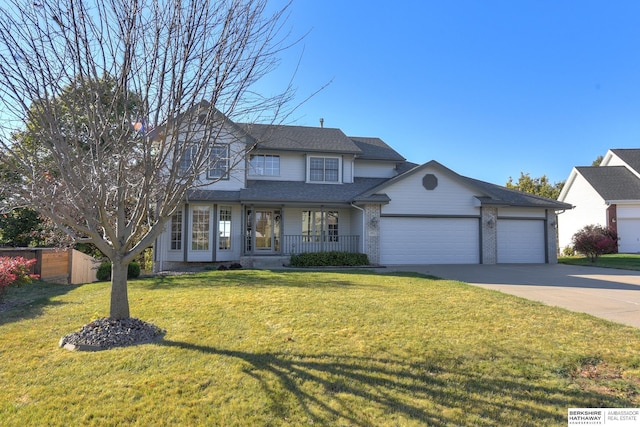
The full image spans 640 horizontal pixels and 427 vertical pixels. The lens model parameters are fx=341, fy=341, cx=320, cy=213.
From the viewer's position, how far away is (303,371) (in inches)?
156

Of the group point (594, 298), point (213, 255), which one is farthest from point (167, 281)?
point (594, 298)

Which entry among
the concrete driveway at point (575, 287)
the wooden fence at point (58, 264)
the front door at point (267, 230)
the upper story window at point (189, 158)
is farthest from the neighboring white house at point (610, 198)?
the wooden fence at point (58, 264)

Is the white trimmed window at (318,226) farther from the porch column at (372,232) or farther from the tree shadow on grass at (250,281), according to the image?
the tree shadow on grass at (250,281)

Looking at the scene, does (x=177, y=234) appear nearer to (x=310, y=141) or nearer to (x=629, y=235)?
(x=310, y=141)

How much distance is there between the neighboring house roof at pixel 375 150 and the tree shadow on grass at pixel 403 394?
15.4 metres

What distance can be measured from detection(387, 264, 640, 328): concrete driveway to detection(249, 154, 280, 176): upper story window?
9267mm

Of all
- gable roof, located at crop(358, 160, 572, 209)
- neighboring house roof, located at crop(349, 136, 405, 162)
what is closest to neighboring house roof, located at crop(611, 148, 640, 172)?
Result: gable roof, located at crop(358, 160, 572, 209)

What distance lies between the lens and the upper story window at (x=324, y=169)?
17.7 meters

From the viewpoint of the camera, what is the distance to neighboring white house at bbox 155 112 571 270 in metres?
15.5

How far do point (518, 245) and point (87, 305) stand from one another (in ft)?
58.4

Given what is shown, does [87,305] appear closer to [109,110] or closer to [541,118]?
[109,110]

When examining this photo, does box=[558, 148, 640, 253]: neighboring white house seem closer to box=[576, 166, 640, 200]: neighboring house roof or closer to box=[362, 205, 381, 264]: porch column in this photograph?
box=[576, 166, 640, 200]: neighboring house roof

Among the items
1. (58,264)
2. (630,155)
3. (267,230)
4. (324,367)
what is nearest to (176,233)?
(267,230)

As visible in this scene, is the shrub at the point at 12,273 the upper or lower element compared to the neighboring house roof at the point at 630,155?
lower
